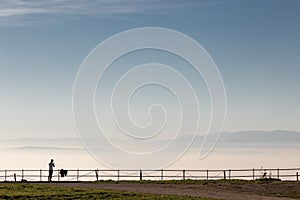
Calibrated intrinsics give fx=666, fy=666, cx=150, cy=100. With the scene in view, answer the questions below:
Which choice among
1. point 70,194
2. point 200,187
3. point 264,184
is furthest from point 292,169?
point 70,194

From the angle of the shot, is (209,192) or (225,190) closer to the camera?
(209,192)

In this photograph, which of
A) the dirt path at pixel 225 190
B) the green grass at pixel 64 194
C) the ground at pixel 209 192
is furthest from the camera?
the dirt path at pixel 225 190

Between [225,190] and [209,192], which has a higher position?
[225,190]

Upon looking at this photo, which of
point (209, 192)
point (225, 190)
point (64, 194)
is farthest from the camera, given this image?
point (225, 190)

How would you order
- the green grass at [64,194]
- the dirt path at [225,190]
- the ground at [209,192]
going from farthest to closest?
the dirt path at [225,190], the ground at [209,192], the green grass at [64,194]

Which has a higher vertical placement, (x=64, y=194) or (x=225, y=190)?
(x=225, y=190)

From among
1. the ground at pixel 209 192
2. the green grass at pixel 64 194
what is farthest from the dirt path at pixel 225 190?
the green grass at pixel 64 194

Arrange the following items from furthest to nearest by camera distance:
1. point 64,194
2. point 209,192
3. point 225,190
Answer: point 225,190, point 209,192, point 64,194

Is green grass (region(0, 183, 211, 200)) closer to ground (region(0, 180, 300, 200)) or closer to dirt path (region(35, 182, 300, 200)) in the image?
ground (region(0, 180, 300, 200))

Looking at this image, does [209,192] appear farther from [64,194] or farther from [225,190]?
[64,194]

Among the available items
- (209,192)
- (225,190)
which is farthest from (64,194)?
(225,190)

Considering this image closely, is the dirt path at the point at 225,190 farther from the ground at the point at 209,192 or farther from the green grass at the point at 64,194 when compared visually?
the green grass at the point at 64,194

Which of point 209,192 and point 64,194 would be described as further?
point 209,192

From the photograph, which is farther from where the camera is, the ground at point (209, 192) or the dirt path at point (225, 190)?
the dirt path at point (225, 190)
